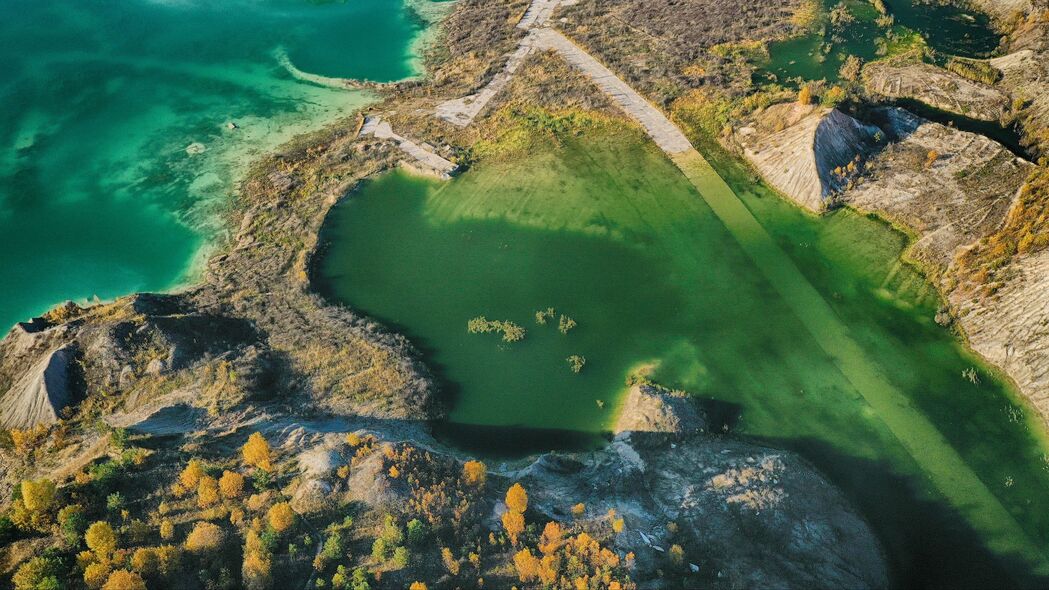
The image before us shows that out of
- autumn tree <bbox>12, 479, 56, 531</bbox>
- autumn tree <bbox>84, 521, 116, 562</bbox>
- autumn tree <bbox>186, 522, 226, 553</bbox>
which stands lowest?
autumn tree <bbox>186, 522, 226, 553</bbox>

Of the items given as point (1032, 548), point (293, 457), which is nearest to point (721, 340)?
point (1032, 548)

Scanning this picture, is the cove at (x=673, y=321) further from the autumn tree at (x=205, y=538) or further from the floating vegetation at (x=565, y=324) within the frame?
the autumn tree at (x=205, y=538)

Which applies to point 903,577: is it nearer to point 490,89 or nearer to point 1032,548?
point 1032,548

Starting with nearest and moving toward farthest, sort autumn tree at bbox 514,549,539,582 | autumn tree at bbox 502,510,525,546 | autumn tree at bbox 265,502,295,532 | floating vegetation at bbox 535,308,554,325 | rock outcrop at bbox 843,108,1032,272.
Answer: autumn tree at bbox 514,549,539,582 → autumn tree at bbox 265,502,295,532 → autumn tree at bbox 502,510,525,546 → floating vegetation at bbox 535,308,554,325 → rock outcrop at bbox 843,108,1032,272

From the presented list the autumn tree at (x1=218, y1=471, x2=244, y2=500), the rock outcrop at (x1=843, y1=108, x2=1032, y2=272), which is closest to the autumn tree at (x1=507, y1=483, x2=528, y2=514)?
the autumn tree at (x1=218, y1=471, x2=244, y2=500)

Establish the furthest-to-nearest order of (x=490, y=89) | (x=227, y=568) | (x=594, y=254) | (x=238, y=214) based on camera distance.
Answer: (x=490, y=89) < (x=238, y=214) < (x=594, y=254) < (x=227, y=568)

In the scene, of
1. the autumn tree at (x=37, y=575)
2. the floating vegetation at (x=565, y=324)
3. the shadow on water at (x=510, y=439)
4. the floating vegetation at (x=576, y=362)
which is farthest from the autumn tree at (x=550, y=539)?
the autumn tree at (x=37, y=575)

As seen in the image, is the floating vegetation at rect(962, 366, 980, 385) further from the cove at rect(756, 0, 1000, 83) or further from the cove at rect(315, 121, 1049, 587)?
the cove at rect(756, 0, 1000, 83)
